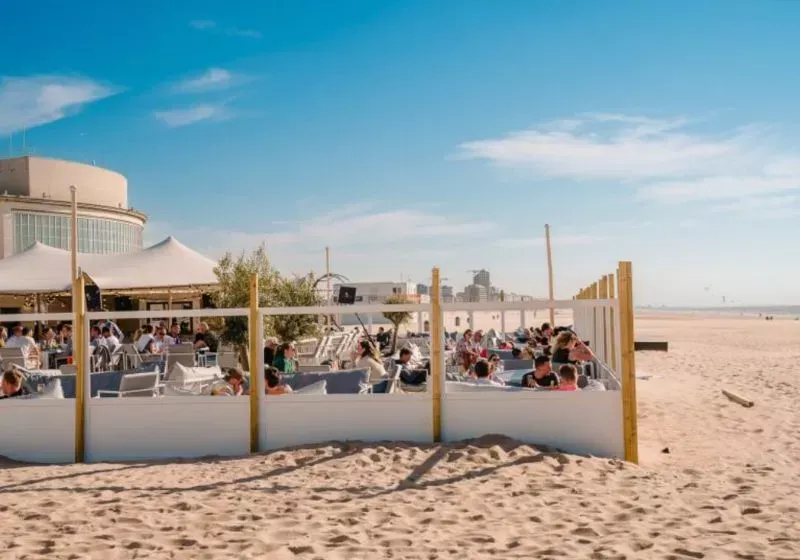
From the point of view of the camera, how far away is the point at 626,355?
22.7 ft

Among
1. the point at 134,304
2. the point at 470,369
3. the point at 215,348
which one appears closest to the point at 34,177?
the point at 134,304

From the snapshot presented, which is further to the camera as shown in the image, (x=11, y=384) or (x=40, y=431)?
(x=11, y=384)

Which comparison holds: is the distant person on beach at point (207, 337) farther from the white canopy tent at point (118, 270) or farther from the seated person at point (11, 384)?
the seated person at point (11, 384)

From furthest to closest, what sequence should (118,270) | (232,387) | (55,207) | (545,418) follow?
(55,207) → (118,270) → (232,387) → (545,418)

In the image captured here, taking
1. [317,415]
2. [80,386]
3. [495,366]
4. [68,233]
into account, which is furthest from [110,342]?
[68,233]

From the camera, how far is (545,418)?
23.6 ft

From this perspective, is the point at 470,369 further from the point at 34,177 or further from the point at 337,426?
the point at 34,177

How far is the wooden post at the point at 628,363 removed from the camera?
272 inches

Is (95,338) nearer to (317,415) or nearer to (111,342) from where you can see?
(111,342)

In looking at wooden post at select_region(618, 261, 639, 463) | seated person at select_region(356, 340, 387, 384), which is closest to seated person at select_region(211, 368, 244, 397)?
seated person at select_region(356, 340, 387, 384)

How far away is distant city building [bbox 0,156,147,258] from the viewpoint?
31.3 meters

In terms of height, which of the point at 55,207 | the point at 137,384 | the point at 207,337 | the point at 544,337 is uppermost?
the point at 55,207

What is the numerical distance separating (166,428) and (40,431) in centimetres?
130

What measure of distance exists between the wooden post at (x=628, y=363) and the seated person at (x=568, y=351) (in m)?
2.47
